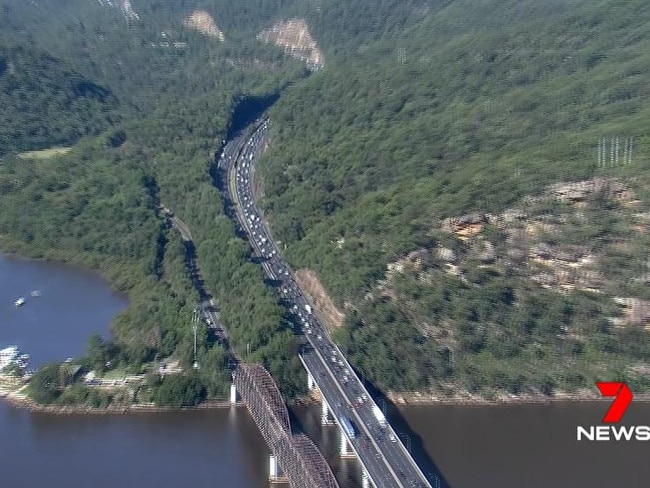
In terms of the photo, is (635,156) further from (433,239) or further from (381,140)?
(381,140)

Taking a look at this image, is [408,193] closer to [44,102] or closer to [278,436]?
[278,436]

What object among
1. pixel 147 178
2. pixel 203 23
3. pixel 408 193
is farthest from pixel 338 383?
pixel 203 23

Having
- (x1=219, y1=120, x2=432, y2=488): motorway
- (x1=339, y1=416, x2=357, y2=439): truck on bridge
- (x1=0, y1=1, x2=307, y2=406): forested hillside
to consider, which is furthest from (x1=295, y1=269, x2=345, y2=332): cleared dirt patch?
(x1=339, y1=416, x2=357, y2=439): truck on bridge

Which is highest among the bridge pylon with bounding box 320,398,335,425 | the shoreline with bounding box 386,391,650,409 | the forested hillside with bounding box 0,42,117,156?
the forested hillside with bounding box 0,42,117,156

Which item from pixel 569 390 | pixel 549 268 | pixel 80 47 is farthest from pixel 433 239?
pixel 80 47

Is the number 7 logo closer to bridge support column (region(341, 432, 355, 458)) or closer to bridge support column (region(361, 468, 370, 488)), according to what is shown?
bridge support column (region(341, 432, 355, 458))
